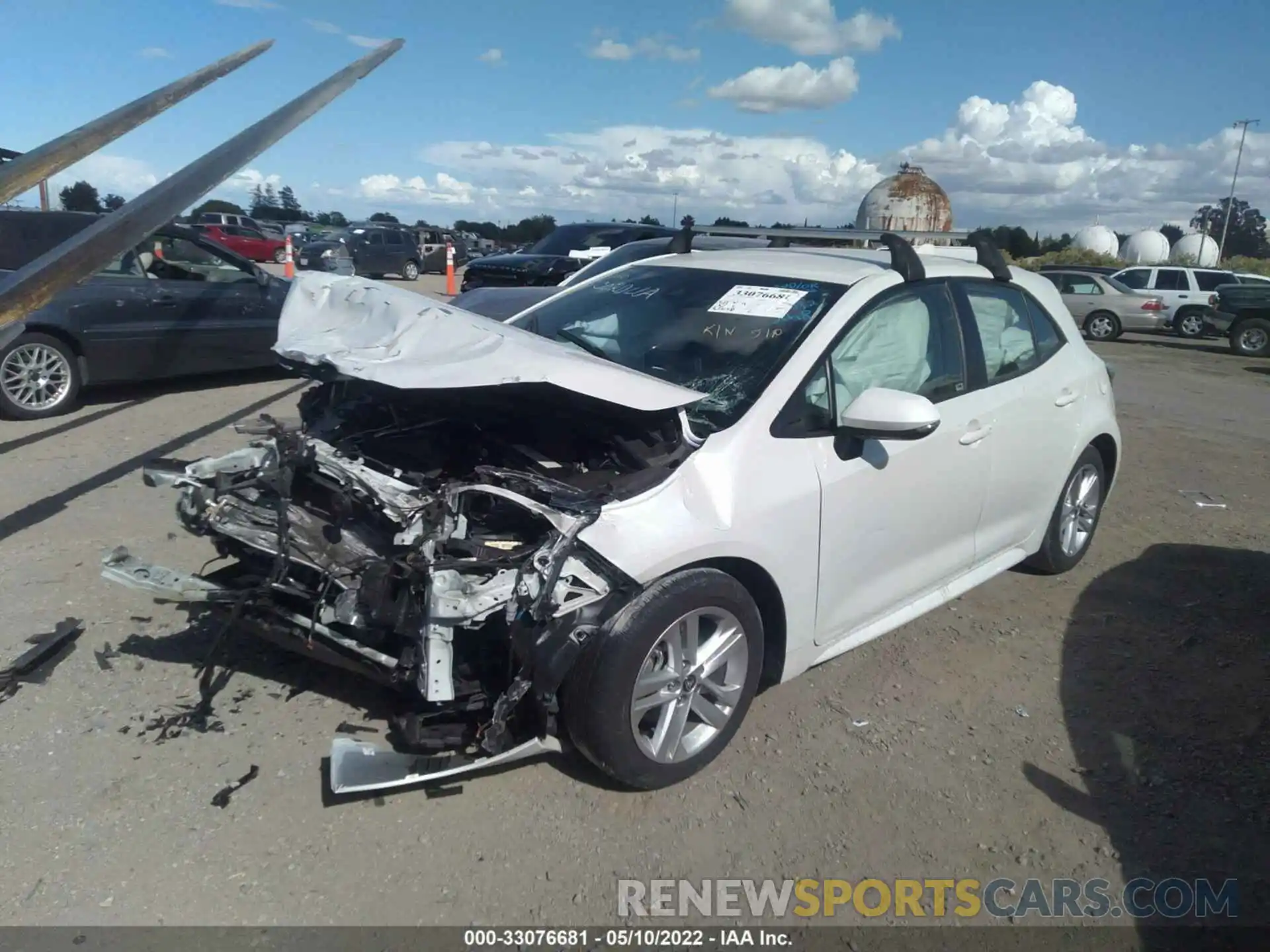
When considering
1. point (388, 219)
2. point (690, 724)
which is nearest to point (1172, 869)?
point (690, 724)

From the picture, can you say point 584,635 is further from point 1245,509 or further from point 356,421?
point 1245,509

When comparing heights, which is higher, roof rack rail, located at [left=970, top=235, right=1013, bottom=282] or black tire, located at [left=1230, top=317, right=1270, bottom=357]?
roof rack rail, located at [left=970, top=235, right=1013, bottom=282]

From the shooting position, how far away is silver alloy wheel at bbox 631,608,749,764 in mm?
2996

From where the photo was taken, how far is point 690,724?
326 centimetres

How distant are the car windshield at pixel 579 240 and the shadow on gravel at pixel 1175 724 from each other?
1072cm

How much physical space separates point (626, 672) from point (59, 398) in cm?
706

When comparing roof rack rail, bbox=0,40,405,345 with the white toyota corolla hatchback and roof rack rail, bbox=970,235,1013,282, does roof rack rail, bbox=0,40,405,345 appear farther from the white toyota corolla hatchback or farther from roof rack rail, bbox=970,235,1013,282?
roof rack rail, bbox=970,235,1013,282

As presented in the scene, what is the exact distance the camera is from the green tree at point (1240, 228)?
256 feet

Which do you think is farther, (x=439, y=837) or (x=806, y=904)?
(x=439, y=837)

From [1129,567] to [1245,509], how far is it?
200 cm

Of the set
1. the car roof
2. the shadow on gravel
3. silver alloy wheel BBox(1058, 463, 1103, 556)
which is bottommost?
the shadow on gravel

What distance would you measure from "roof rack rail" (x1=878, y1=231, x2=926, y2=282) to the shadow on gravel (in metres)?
1.88

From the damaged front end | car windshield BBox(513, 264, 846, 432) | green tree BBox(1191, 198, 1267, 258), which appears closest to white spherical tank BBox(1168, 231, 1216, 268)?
green tree BBox(1191, 198, 1267, 258)

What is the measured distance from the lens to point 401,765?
293cm
